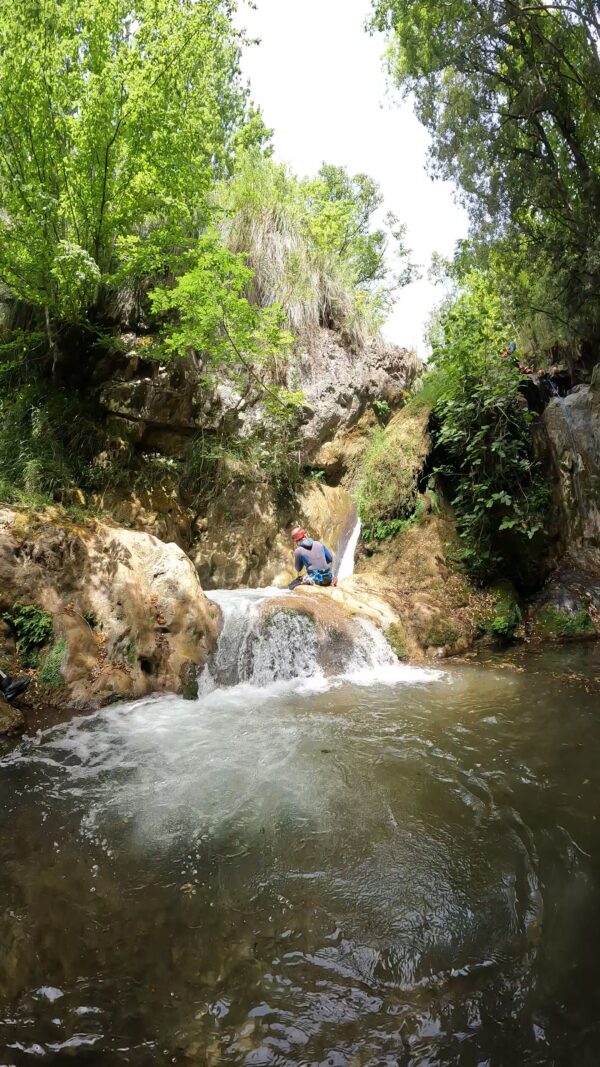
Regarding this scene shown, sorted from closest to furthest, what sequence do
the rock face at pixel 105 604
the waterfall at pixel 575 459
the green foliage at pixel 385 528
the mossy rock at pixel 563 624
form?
1. the rock face at pixel 105 604
2. the mossy rock at pixel 563 624
3. the waterfall at pixel 575 459
4. the green foliage at pixel 385 528

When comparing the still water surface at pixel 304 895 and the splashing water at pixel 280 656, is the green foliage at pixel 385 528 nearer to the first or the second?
the splashing water at pixel 280 656

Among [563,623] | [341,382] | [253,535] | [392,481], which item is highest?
[341,382]

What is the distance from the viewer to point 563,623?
27.6 feet

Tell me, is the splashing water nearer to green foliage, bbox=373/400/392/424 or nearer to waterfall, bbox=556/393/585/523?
waterfall, bbox=556/393/585/523

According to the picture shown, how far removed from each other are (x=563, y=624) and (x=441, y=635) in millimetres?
2020

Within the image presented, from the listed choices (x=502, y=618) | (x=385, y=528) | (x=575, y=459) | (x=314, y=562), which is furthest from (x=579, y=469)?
(x=314, y=562)

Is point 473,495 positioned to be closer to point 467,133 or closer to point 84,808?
point 467,133

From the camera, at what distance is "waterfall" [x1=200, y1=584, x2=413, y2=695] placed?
676 centimetres

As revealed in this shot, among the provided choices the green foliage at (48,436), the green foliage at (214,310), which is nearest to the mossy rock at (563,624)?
the green foliage at (214,310)

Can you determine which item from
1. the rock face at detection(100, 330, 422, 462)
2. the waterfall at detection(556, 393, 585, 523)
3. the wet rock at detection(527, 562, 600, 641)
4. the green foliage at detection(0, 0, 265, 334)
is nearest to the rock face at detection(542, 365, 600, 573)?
the waterfall at detection(556, 393, 585, 523)

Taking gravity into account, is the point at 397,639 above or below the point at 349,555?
below

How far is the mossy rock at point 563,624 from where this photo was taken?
823 cm

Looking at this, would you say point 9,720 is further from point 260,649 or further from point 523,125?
point 523,125

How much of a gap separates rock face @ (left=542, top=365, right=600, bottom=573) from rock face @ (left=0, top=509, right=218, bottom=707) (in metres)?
6.38
